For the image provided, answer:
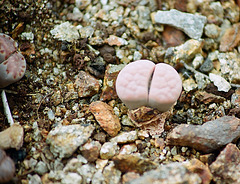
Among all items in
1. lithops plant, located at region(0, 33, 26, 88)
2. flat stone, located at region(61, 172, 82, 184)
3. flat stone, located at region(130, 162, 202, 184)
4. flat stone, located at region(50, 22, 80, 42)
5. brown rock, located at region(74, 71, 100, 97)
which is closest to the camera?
flat stone, located at region(130, 162, 202, 184)

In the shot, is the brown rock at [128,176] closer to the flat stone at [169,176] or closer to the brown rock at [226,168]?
the flat stone at [169,176]

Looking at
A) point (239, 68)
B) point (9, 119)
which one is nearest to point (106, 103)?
point (9, 119)

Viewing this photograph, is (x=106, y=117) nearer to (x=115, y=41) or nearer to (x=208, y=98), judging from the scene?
(x=115, y=41)

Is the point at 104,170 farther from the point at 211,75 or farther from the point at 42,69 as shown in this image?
the point at 211,75

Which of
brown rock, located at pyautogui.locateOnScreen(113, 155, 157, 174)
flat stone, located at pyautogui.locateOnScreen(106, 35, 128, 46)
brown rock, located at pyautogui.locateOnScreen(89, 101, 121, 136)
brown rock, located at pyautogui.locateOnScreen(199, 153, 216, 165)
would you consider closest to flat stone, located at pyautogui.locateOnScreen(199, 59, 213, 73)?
flat stone, located at pyautogui.locateOnScreen(106, 35, 128, 46)

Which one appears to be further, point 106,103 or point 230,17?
point 230,17

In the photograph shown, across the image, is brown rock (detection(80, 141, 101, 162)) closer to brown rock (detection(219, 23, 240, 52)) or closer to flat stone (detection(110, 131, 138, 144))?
flat stone (detection(110, 131, 138, 144))
